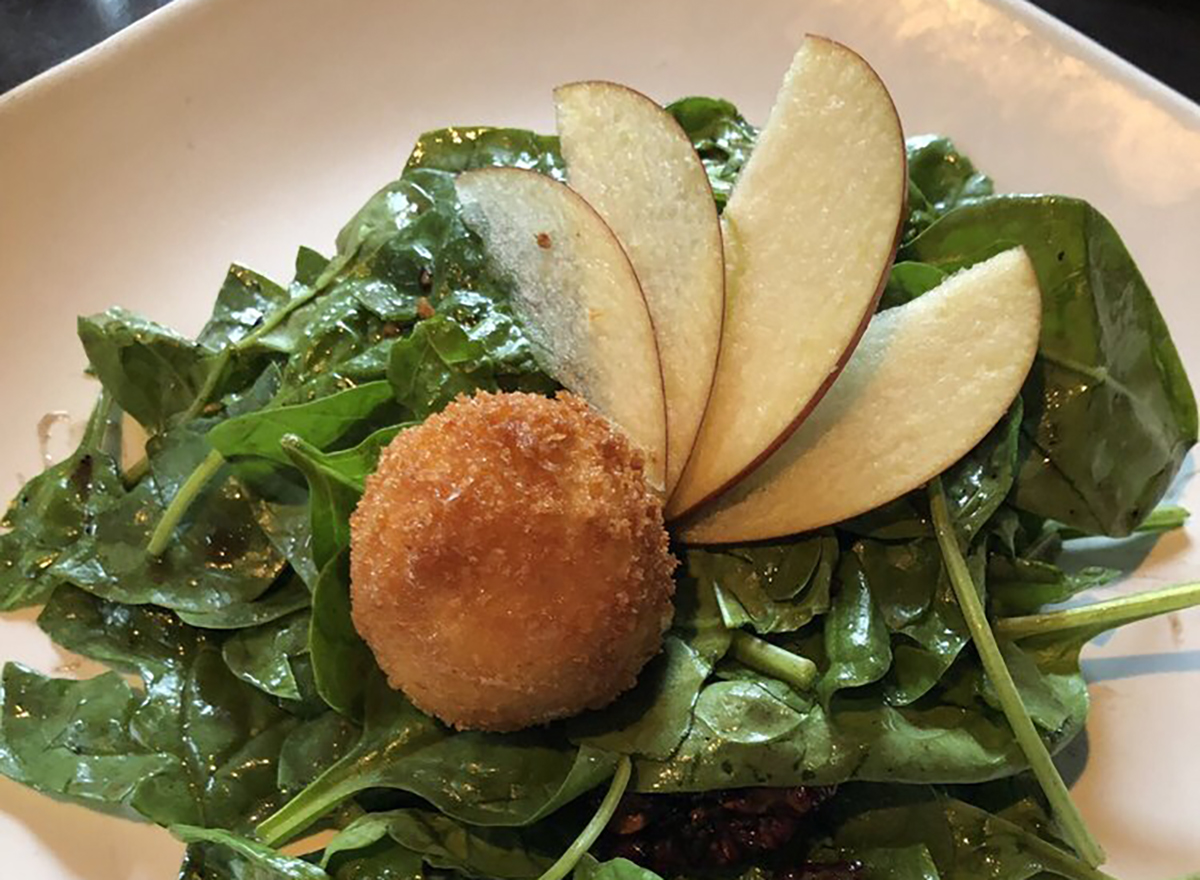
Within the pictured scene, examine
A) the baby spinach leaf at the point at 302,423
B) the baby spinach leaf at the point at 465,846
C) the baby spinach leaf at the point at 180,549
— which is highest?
the baby spinach leaf at the point at 302,423

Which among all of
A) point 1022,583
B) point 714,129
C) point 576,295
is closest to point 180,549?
point 576,295

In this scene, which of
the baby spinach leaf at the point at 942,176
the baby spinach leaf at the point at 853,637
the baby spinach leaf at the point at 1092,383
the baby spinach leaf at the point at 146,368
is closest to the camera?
the baby spinach leaf at the point at 853,637

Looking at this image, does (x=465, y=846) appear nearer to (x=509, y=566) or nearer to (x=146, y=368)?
(x=509, y=566)

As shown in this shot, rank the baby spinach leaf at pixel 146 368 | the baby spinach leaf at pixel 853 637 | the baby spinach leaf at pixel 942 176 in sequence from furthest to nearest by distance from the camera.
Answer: the baby spinach leaf at pixel 942 176 < the baby spinach leaf at pixel 146 368 < the baby spinach leaf at pixel 853 637

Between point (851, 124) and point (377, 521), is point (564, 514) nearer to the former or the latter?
point (377, 521)

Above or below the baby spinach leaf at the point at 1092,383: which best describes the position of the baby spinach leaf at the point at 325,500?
above

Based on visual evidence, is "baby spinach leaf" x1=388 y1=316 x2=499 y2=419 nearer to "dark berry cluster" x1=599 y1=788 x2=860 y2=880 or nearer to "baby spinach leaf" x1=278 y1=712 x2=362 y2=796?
"baby spinach leaf" x1=278 y1=712 x2=362 y2=796

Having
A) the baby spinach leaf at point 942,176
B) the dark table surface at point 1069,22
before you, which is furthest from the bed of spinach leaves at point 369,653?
the dark table surface at point 1069,22

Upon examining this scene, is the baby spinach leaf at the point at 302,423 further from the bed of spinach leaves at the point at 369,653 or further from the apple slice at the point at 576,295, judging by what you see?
the apple slice at the point at 576,295
